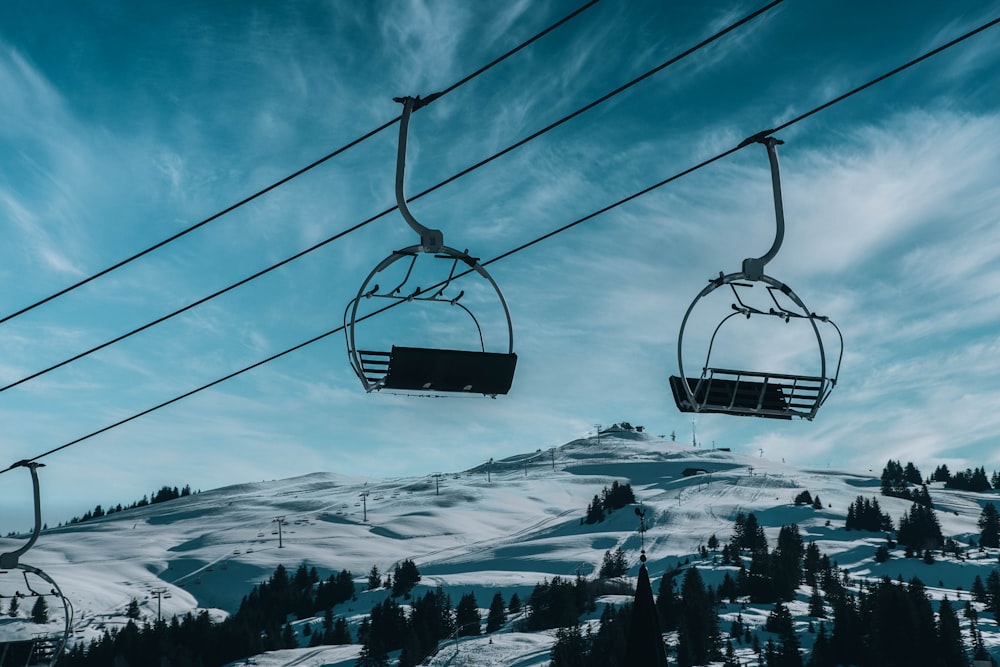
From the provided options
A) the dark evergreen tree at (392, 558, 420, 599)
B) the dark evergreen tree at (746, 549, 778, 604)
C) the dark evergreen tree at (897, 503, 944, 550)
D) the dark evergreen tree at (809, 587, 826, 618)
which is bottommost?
the dark evergreen tree at (809, 587, 826, 618)

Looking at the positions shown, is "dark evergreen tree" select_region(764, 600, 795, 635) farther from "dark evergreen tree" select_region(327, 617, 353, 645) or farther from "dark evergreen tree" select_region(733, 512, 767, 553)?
"dark evergreen tree" select_region(327, 617, 353, 645)

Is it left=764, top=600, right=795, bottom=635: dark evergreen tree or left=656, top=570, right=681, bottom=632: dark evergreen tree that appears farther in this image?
left=656, top=570, right=681, bottom=632: dark evergreen tree

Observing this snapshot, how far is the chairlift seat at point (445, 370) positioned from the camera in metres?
11.2

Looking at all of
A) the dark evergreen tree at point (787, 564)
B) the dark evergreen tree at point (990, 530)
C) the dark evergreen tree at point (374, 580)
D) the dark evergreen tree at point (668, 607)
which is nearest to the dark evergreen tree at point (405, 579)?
the dark evergreen tree at point (374, 580)

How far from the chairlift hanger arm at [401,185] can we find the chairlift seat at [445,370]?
3.60 feet

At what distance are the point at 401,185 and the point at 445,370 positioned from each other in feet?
6.11

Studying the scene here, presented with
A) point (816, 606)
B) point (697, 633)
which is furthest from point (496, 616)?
point (816, 606)

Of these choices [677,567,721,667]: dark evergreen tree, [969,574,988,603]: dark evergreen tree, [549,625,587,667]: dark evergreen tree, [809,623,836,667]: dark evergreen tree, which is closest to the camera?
[549,625,587,667]: dark evergreen tree

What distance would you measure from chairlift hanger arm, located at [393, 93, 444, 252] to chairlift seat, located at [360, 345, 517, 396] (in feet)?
3.60

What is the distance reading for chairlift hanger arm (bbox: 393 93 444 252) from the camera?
10.8m

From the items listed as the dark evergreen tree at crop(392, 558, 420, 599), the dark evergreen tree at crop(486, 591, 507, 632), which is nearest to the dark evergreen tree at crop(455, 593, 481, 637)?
the dark evergreen tree at crop(486, 591, 507, 632)

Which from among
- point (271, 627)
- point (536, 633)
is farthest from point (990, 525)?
point (271, 627)

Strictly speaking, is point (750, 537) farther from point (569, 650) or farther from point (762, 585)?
point (569, 650)

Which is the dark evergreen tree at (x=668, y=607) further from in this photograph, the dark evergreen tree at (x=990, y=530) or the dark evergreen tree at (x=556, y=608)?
the dark evergreen tree at (x=990, y=530)
